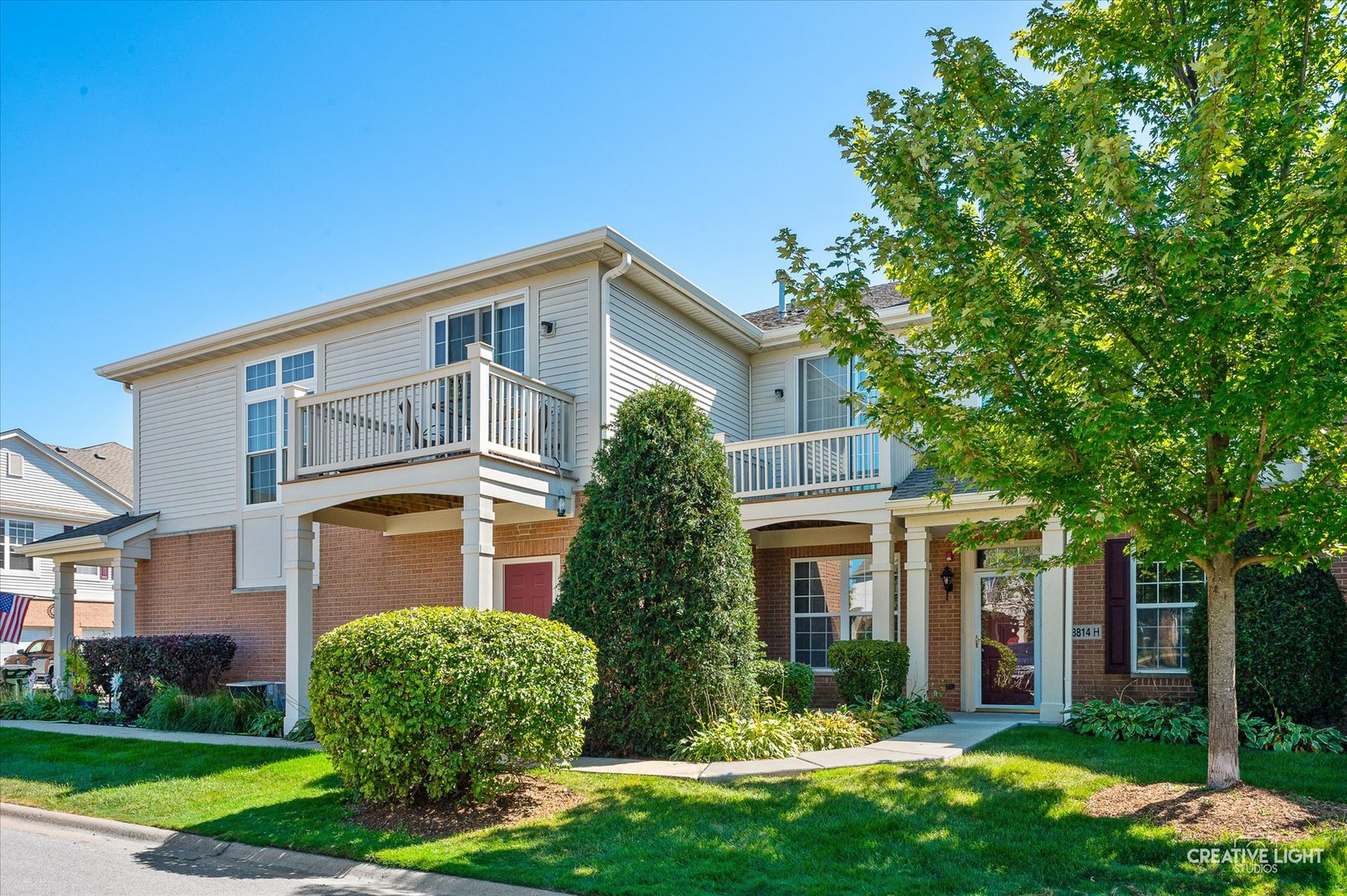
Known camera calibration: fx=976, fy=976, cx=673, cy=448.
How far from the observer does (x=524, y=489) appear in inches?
496

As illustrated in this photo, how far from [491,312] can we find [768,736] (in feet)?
25.6

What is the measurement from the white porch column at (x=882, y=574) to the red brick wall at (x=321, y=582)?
4326 mm

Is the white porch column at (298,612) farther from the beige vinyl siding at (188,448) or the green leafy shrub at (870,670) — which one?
the green leafy shrub at (870,670)

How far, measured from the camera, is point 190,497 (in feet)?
58.5

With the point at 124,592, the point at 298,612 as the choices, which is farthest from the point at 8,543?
the point at 298,612

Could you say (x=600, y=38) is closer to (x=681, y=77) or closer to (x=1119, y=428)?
(x=681, y=77)

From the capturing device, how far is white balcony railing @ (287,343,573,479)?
1200 centimetres

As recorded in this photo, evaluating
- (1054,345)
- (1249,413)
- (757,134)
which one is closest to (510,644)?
(1054,345)

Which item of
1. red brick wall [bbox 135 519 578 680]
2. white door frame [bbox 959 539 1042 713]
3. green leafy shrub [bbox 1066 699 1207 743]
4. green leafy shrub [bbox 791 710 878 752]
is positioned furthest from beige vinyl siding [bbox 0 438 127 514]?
green leafy shrub [bbox 1066 699 1207 743]

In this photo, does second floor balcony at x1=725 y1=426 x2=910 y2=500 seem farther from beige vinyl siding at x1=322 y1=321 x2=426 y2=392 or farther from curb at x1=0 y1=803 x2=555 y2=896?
curb at x1=0 y1=803 x2=555 y2=896

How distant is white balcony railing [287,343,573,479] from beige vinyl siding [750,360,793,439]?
479 centimetres

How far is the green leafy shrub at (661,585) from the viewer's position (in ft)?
33.7

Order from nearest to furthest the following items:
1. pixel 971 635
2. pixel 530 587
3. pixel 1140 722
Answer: pixel 1140 722 < pixel 971 635 < pixel 530 587

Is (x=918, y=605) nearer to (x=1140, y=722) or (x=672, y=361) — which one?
(x=1140, y=722)
